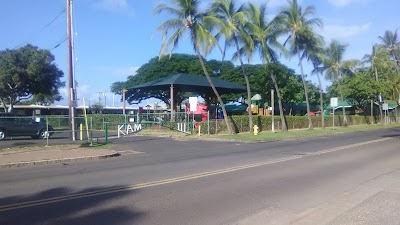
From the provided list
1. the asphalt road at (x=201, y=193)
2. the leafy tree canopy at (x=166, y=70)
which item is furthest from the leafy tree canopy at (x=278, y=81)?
the asphalt road at (x=201, y=193)

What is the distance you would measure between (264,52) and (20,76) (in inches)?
1118

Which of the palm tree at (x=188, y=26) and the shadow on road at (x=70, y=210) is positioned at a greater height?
the palm tree at (x=188, y=26)

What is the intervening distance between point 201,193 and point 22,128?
19.2 metres

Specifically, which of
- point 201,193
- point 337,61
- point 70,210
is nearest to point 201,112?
point 337,61

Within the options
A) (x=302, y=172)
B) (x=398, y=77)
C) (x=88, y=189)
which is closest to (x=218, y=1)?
(x=302, y=172)

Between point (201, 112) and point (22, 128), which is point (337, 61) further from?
point (22, 128)

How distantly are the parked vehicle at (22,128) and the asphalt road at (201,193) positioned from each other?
443 inches

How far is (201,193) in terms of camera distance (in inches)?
344

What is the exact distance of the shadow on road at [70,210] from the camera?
21.4 feet

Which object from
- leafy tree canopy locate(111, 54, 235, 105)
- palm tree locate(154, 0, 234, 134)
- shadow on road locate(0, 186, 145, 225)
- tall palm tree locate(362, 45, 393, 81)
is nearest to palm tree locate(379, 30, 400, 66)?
tall palm tree locate(362, 45, 393, 81)

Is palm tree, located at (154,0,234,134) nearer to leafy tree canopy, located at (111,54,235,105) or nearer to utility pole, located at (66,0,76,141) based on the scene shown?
utility pole, located at (66,0,76,141)

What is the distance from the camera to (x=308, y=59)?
44.7 metres

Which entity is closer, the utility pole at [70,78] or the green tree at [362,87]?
the utility pole at [70,78]

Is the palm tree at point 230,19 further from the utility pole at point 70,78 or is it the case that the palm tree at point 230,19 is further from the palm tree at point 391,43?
the palm tree at point 391,43
